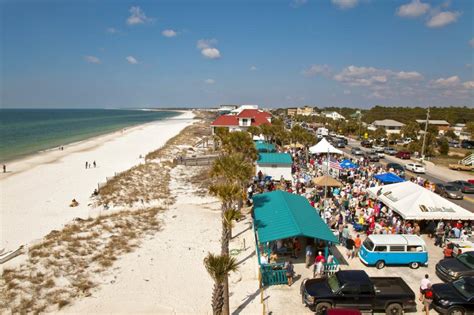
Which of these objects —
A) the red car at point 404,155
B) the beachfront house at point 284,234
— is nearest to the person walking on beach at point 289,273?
the beachfront house at point 284,234

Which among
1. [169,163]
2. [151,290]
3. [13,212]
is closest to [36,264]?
[151,290]

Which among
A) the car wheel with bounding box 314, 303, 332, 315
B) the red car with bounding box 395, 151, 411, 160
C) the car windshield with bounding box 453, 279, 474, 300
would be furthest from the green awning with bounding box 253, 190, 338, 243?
the red car with bounding box 395, 151, 411, 160

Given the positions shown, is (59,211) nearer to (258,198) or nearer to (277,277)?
(258,198)

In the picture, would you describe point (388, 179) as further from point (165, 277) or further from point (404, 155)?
point (404, 155)

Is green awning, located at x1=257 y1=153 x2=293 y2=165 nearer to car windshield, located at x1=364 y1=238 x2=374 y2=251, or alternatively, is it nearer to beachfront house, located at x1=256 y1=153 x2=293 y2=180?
beachfront house, located at x1=256 y1=153 x2=293 y2=180

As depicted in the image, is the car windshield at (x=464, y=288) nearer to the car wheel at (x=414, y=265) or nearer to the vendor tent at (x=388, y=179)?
the car wheel at (x=414, y=265)

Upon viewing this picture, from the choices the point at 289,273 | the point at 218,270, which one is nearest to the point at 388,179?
the point at 289,273
